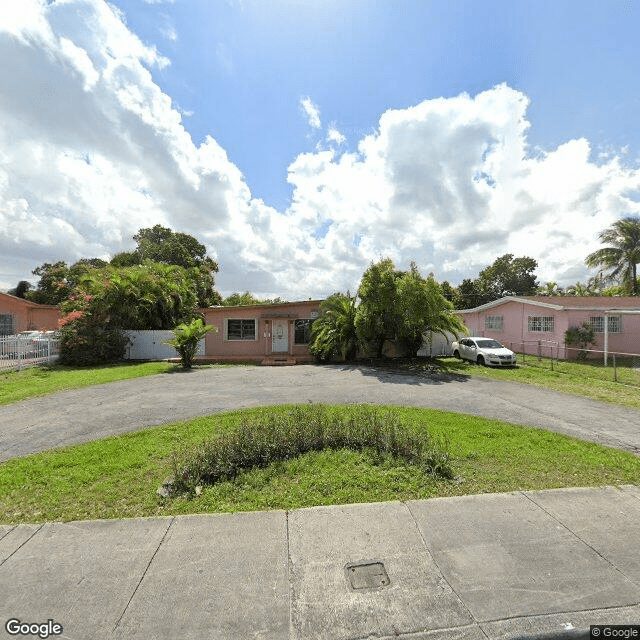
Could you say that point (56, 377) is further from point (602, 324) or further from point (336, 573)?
point (602, 324)

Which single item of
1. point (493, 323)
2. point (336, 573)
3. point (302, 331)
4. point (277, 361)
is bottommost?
point (336, 573)

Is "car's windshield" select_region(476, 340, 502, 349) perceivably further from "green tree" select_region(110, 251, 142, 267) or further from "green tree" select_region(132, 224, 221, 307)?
"green tree" select_region(110, 251, 142, 267)

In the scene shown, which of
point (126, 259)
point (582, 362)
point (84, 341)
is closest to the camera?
point (84, 341)

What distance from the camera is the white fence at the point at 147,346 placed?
18734 mm

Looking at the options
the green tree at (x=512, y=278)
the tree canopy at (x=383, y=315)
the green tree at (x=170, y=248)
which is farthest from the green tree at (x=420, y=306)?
the green tree at (x=512, y=278)

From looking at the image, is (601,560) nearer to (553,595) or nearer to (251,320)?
(553,595)

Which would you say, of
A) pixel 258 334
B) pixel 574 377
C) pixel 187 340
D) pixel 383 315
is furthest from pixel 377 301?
pixel 187 340

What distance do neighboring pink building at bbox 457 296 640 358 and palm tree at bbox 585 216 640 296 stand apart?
5841mm

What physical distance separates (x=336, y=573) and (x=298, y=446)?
244 cm

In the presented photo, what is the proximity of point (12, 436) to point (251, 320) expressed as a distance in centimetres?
1376

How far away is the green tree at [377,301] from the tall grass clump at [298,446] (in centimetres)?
1002

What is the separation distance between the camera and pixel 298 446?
5.11m

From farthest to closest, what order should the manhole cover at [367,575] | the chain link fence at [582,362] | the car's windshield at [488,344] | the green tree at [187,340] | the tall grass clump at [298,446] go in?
the car's windshield at [488,344] → the green tree at [187,340] → the chain link fence at [582,362] → the tall grass clump at [298,446] → the manhole cover at [367,575]

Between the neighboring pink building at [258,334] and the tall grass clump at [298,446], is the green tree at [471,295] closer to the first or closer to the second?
the neighboring pink building at [258,334]
